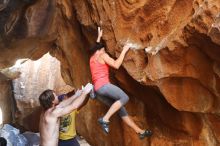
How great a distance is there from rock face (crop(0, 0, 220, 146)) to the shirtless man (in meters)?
0.83

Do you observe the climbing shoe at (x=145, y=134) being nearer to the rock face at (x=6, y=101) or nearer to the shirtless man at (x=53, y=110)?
the shirtless man at (x=53, y=110)

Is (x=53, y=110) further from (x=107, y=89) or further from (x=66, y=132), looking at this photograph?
(x=107, y=89)

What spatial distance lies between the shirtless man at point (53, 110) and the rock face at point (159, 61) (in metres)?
0.83

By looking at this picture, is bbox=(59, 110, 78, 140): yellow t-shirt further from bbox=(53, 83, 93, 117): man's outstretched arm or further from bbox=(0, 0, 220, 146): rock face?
bbox=(0, 0, 220, 146): rock face

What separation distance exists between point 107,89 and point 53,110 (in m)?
0.78

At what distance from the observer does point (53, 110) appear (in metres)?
5.39

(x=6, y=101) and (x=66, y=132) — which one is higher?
(x=66, y=132)

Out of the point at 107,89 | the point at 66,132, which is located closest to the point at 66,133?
the point at 66,132

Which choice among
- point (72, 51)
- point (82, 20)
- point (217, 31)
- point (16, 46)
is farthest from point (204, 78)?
point (16, 46)

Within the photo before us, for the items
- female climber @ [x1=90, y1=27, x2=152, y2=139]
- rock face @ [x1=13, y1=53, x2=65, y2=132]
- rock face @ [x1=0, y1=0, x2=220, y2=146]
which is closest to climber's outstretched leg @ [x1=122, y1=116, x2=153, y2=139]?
female climber @ [x1=90, y1=27, x2=152, y2=139]

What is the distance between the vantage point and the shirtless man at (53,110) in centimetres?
534

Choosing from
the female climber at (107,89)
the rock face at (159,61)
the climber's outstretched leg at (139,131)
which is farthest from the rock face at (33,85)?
the climber's outstretched leg at (139,131)

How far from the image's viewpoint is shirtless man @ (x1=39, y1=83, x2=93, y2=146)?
534 centimetres

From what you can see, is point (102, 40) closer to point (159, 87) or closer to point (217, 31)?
point (159, 87)
